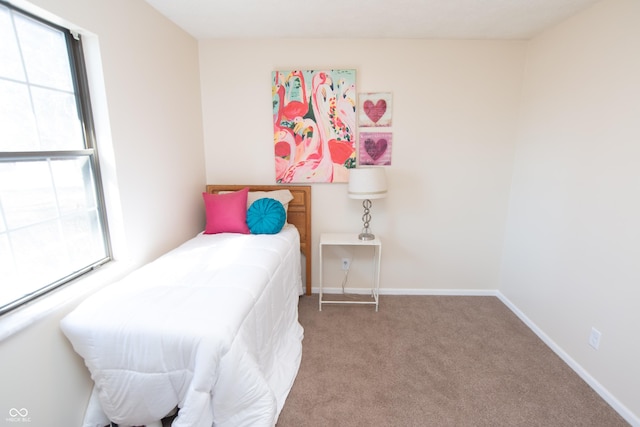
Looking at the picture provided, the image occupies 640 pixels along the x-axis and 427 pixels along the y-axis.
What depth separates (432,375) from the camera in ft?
6.29

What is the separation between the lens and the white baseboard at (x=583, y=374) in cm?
161

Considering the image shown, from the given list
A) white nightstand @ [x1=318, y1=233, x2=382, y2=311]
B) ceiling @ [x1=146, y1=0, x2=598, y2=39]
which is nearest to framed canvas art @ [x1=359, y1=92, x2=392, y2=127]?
ceiling @ [x1=146, y1=0, x2=598, y2=39]

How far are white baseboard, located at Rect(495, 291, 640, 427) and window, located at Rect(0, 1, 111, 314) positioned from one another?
313cm

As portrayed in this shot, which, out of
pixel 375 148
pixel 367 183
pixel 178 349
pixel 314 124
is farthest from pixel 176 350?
pixel 375 148

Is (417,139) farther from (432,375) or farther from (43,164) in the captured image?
(43,164)

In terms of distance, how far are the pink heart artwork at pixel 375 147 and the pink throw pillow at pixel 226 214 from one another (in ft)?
4.09

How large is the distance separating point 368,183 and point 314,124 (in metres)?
0.78

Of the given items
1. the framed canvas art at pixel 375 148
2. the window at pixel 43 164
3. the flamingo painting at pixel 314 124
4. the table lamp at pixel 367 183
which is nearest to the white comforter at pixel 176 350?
the window at pixel 43 164

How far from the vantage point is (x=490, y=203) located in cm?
282

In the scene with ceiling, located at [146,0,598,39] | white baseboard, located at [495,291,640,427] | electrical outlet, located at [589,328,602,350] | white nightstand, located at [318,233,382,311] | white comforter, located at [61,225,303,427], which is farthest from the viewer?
white nightstand, located at [318,233,382,311]

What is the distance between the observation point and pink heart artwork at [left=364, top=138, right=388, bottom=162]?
273 centimetres

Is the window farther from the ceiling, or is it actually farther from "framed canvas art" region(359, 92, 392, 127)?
"framed canvas art" region(359, 92, 392, 127)

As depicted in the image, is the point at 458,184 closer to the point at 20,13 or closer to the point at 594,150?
the point at 594,150

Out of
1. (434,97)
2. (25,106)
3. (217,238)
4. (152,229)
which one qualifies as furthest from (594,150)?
(25,106)
